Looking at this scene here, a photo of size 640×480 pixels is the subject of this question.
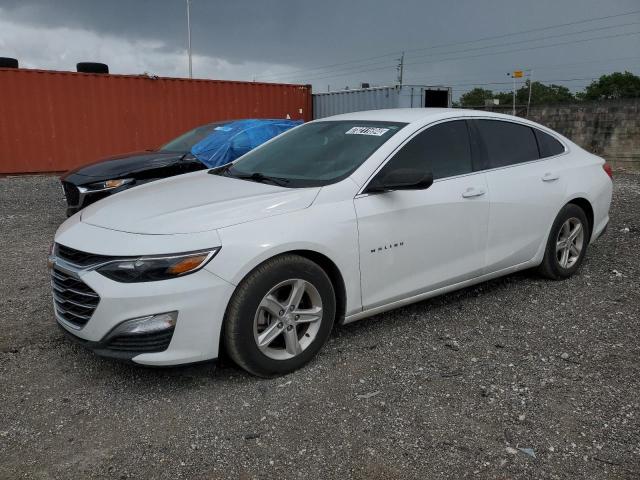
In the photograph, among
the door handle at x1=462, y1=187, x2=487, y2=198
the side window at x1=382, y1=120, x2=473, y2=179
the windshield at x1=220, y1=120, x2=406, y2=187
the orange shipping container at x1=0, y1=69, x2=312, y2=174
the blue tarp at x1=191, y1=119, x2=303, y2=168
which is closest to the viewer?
the windshield at x1=220, y1=120, x2=406, y2=187

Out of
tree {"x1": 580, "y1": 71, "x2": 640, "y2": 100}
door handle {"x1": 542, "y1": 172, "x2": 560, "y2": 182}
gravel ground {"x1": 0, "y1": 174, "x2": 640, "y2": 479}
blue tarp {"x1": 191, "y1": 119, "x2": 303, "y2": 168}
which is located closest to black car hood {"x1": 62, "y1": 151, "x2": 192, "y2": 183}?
blue tarp {"x1": 191, "y1": 119, "x2": 303, "y2": 168}

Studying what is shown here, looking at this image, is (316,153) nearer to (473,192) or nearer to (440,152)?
(440,152)

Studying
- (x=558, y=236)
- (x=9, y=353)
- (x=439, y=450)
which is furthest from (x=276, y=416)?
(x=558, y=236)

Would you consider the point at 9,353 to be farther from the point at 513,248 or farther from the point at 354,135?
the point at 513,248

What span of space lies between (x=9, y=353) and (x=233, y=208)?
6.01ft

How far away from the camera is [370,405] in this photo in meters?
2.90

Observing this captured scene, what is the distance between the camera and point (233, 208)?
3055mm

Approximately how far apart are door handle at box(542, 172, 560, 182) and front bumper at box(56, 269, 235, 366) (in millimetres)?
2867

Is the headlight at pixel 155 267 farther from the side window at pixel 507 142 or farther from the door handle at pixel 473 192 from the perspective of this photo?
the side window at pixel 507 142

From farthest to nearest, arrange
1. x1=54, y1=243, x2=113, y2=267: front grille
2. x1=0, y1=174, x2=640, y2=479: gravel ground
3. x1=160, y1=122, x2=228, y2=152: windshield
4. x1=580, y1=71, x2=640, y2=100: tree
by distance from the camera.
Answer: x1=580, y1=71, x2=640, y2=100: tree, x1=160, y1=122, x2=228, y2=152: windshield, x1=54, y1=243, x2=113, y2=267: front grille, x1=0, y1=174, x2=640, y2=479: gravel ground

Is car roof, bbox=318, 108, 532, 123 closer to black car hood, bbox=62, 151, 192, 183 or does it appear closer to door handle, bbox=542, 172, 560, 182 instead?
door handle, bbox=542, 172, 560, 182

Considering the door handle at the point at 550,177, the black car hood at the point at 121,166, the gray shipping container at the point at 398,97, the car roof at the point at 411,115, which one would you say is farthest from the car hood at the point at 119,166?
the gray shipping container at the point at 398,97

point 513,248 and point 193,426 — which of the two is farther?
point 513,248

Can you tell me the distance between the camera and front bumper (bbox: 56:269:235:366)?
2727mm
